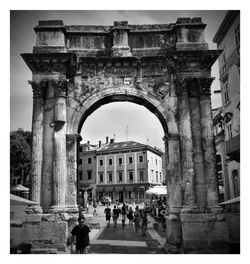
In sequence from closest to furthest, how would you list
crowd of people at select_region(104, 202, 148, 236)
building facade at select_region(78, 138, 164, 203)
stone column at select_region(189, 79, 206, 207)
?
1. stone column at select_region(189, 79, 206, 207)
2. crowd of people at select_region(104, 202, 148, 236)
3. building facade at select_region(78, 138, 164, 203)

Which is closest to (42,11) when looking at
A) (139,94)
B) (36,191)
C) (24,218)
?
(139,94)

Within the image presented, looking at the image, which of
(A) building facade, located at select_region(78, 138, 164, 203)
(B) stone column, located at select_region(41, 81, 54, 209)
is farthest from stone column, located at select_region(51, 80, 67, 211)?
(A) building facade, located at select_region(78, 138, 164, 203)

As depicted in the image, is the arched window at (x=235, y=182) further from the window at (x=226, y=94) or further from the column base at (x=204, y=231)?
the column base at (x=204, y=231)

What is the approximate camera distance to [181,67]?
9.47 m

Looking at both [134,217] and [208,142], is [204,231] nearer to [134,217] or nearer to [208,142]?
[208,142]

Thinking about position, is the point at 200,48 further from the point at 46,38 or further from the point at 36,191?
the point at 36,191

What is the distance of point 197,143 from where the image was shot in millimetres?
9133

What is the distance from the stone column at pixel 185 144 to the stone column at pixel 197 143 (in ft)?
0.69

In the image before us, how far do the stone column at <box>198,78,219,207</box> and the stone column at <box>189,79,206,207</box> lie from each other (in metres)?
0.12

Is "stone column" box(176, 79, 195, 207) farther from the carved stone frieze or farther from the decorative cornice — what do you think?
the decorative cornice

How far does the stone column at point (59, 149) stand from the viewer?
866cm

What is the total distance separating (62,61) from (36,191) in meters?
4.27

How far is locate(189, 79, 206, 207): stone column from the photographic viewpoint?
882 centimetres

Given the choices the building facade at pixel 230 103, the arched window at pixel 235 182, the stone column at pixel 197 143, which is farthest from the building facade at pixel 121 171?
the stone column at pixel 197 143
